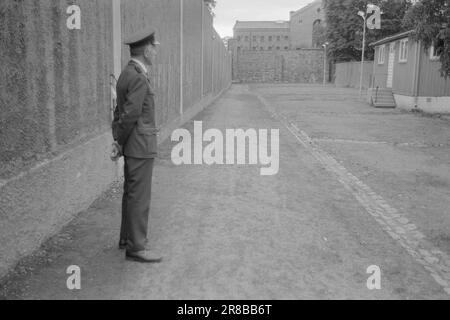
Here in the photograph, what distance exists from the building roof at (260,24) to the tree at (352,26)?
57.3 metres

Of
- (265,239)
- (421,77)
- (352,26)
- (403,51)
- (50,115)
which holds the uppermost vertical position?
(352,26)

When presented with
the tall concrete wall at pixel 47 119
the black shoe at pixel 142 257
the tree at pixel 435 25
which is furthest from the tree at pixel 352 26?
the black shoe at pixel 142 257

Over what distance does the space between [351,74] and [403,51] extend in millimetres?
27926

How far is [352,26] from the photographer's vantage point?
5644 centimetres

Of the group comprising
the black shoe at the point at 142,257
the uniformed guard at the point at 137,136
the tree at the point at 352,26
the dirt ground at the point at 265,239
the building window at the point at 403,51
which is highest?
the tree at the point at 352,26

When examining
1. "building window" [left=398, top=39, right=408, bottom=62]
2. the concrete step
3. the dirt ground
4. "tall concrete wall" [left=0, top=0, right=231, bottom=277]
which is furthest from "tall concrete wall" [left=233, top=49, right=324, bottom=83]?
"tall concrete wall" [left=0, top=0, right=231, bottom=277]

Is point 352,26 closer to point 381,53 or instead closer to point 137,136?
point 381,53

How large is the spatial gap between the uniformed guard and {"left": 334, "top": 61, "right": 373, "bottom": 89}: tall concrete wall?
149 feet

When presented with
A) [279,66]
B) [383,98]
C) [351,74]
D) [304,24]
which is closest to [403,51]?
[383,98]

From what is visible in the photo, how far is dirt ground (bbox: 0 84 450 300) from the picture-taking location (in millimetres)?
4055

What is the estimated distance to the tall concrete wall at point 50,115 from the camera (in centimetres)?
409

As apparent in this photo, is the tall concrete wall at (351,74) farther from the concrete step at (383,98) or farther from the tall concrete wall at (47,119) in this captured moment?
the tall concrete wall at (47,119)
